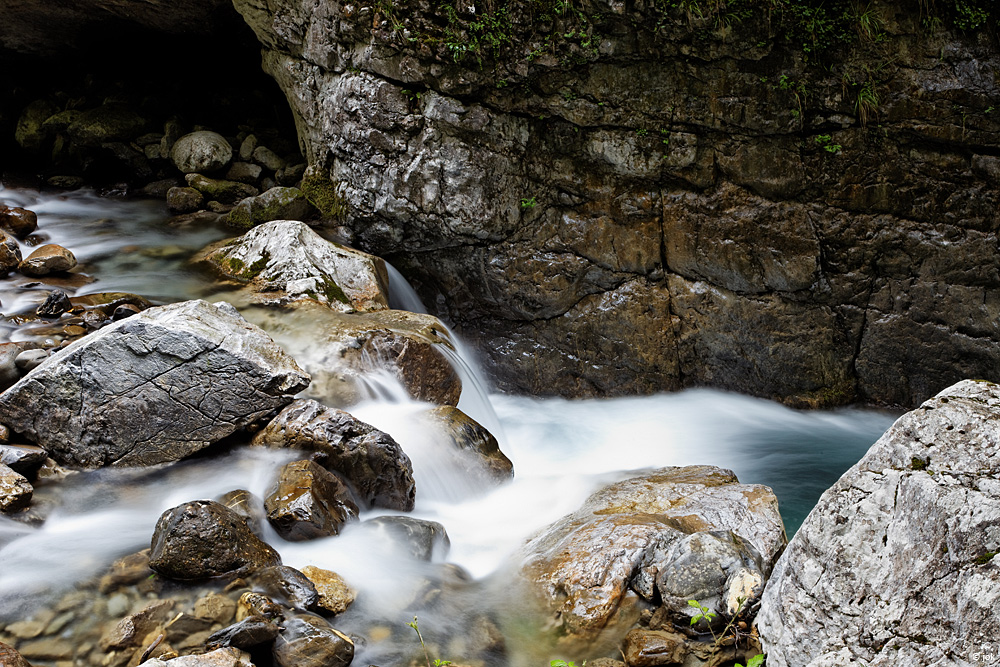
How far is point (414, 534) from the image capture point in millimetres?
4289

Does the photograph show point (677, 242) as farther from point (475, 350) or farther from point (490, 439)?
point (490, 439)

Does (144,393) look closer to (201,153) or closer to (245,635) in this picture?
(245,635)

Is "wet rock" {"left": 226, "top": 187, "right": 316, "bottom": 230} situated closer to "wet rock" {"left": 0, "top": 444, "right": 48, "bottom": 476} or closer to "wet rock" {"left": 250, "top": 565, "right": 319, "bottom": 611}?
"wet rock" {"left": 0, "top": 444, "right": 48, "bottom": 476}

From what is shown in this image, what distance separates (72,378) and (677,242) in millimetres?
5730

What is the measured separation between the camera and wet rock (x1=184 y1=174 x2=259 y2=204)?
9422 mm

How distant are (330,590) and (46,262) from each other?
5214 mm

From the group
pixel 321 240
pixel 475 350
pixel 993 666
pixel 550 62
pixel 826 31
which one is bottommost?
pixel 475 350

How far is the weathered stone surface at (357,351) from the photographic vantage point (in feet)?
18.3

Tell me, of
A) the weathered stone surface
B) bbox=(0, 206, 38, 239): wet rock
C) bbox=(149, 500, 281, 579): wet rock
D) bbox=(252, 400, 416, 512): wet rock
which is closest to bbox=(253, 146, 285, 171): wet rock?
bbox=(0, 206, 38, 239): wet rock

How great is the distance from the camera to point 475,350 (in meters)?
8.39

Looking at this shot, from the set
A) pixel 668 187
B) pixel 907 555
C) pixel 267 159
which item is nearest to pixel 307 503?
pixel 907 555

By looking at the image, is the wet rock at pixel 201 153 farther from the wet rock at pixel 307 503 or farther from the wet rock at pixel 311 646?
the wet rock at pixel 311 646

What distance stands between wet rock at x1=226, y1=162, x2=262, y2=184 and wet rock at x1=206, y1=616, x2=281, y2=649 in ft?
26.1

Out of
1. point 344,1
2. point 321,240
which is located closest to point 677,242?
point 321,240
